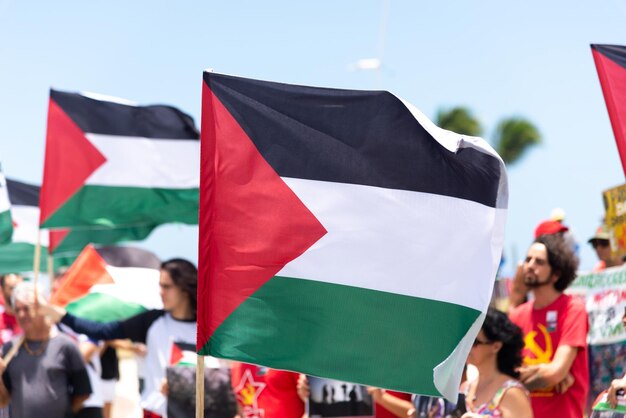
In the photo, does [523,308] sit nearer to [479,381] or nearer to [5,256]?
[479,381]

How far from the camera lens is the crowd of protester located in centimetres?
575

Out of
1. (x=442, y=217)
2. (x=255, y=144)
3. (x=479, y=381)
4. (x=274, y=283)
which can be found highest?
(x=255, y=144)

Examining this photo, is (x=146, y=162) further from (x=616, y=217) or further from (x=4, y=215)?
(x=616, y=217)

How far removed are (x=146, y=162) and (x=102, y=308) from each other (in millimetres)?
1950

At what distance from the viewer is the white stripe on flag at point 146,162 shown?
396 inches

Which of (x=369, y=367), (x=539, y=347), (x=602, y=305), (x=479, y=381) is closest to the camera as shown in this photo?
(x=369, y=367)

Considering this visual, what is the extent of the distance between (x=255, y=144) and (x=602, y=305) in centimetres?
390

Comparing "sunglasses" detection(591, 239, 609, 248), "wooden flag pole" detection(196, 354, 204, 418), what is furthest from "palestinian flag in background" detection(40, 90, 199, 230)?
"wooden flag pole" detection(196, 354, 204, 418)

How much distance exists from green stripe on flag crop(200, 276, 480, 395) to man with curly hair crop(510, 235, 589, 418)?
1217 millimetres

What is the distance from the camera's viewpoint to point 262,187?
207 inches

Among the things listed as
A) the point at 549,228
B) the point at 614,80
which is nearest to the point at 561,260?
the point at 549,228

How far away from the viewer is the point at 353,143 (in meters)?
5.33

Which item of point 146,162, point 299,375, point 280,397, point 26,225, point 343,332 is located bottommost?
point 280,397

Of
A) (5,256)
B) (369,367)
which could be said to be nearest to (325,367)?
(369,367)
